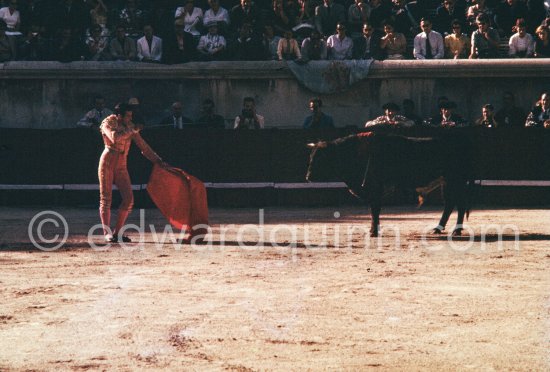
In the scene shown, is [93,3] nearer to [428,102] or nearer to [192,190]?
[428,102]

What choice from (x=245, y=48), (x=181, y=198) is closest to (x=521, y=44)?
(x=245, y=48)

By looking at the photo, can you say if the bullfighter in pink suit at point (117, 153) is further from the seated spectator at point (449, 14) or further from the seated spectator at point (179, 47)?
the seated spectator at point (449, 14)

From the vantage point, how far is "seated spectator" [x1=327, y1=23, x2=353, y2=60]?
1764 centimetres

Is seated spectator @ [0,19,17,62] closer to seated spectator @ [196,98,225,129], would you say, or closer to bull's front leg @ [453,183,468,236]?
seated spectator @ [196,98,225,129]

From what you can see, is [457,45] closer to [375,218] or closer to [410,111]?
[410,111]

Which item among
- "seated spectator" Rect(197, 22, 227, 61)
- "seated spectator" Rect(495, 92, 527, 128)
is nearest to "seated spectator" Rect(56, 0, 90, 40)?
"seated spectator" Rect(197, 22, 227, 61)

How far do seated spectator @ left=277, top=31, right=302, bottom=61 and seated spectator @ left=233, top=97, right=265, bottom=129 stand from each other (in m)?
0.92

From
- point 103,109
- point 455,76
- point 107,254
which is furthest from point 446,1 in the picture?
point 107,254

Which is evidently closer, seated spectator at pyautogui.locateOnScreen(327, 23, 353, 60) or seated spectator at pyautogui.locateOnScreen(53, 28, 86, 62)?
seated spectator at pyautogui.locateOnScreen(327, 23, 353, 60)

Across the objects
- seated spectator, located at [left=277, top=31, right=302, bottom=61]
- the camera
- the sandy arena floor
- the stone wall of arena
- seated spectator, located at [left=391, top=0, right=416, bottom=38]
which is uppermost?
seated spectator, located at [left=391, top=0, right=416, bottom=38]

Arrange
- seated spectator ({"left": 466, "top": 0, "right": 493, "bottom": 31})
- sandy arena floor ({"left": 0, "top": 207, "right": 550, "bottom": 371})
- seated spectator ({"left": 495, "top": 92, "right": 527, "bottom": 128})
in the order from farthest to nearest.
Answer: seated spectator ({"left": 466, "top": 0, "right": 493, "bottom": 31}) < seated spectator ({"left": 495, "top": 92, "right": 527, "bottom": 128}) < sandy arena floor ({"left": 0, "top": 207, "right": 550, "bottom": 371})

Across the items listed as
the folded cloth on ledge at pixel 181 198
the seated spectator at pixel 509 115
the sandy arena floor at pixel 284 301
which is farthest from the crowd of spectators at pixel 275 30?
the folded cloth on ledge at pixel 181 198

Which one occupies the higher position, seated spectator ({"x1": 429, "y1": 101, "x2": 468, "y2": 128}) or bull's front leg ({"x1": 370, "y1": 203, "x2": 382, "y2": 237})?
seated spectator ({"x1": 429, "y1": 101, "x2": 468, "y2": 128})

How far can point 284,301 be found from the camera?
374 inches
